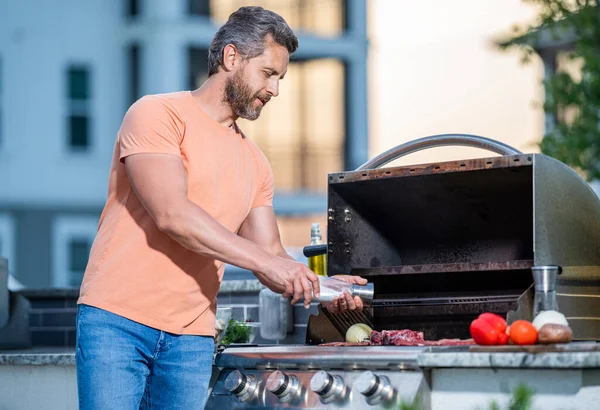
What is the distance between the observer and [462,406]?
320cm

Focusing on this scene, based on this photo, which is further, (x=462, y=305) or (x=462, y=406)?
(x=462, y=305)

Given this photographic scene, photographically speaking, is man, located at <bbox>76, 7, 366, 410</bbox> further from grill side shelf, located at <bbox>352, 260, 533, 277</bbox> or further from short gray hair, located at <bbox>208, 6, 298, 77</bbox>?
grill side shelf, located at <bbox>352, 260, 533, 277</bbox>

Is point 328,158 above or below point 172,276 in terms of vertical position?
above

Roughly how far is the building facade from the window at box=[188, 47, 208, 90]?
0.02 meters

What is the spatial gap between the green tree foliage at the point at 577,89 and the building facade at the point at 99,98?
31.1 ft

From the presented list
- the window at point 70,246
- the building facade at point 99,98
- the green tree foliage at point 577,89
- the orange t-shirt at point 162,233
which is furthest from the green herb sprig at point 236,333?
the window at point 70,246

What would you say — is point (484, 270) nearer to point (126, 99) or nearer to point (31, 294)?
point (31, 294)

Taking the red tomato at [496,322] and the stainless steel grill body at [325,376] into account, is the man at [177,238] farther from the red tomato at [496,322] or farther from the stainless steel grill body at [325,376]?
the red tomato at [496,322]

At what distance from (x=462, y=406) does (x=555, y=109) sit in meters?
5.98

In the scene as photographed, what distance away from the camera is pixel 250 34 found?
3477mm

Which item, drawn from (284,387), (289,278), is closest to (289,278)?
(289,278)

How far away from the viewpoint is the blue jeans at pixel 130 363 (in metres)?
3.28

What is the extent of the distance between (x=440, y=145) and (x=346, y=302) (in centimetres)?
80

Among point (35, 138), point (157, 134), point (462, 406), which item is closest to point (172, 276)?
point (157, 134)
